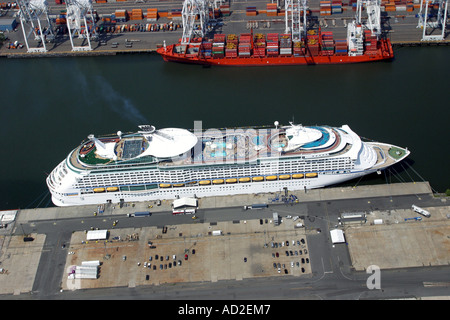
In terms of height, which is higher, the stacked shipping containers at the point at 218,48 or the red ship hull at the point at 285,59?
the stacked shipping containers at the point at 218,48

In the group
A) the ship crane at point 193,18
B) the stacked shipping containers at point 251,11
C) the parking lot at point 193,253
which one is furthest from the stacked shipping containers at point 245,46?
the parking lot at point 193,253

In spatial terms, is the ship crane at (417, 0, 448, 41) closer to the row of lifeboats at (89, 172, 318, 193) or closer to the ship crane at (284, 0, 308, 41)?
the ship crane at (284, 0, 308, 41)

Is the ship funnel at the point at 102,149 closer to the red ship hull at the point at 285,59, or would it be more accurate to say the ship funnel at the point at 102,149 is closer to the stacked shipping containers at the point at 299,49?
the red ship hull at the point at 285,59

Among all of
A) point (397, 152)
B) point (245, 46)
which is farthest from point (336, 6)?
point (397, 152)

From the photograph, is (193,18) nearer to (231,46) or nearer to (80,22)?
(231,46)

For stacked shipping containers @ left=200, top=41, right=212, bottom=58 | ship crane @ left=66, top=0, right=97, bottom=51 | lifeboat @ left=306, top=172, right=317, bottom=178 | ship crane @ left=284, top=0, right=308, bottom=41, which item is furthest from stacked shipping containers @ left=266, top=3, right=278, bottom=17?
lifeboat @ left=306, top=172, right=317, bottom=178

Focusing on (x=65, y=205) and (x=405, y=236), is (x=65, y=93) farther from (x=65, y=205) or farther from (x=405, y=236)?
(x=405, y=236)
